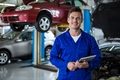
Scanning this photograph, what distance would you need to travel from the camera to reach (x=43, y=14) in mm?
5773

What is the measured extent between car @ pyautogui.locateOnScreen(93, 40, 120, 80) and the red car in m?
1.09

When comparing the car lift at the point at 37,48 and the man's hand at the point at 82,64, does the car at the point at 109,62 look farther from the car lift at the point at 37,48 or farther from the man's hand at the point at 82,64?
the car lift at the point at 37,48

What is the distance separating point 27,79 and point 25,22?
2.29 meters

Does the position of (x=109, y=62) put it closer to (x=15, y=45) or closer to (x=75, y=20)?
(x=75, y=20)

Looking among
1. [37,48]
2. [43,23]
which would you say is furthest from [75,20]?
[37,48]

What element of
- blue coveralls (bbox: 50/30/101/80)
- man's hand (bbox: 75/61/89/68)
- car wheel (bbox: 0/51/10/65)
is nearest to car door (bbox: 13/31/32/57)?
car wheel (bbox: 0/51/10/65)

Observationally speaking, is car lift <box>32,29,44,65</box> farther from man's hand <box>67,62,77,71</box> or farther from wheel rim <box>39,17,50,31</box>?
man's hand <box>67,62,77,71</box>

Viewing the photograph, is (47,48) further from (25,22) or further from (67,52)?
(67,52)

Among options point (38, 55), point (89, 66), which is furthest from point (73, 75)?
point (38, 55)

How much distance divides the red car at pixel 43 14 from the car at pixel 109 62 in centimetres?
109

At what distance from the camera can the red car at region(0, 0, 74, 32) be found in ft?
18.7

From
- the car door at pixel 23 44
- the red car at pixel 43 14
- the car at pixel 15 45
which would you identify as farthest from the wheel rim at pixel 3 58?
the red car at pixel 43 14

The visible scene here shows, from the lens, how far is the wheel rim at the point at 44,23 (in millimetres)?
5682

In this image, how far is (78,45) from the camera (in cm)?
Answer: 267
